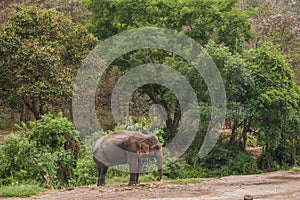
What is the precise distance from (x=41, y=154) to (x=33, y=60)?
247 inches

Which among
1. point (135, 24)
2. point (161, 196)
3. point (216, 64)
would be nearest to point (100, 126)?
point (135, 24)

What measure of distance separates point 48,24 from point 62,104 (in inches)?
151

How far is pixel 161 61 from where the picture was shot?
22203 millimetres

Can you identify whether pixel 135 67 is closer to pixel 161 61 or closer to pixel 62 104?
pixel 161 61

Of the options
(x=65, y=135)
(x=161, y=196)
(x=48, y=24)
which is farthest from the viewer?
(x=48, y=24)

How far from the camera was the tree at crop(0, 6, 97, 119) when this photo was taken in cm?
1948

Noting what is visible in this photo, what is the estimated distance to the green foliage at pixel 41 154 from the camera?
44.4 feet

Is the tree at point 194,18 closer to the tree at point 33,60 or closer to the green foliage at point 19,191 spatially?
the tree at point 33,60

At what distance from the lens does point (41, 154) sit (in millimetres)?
14078

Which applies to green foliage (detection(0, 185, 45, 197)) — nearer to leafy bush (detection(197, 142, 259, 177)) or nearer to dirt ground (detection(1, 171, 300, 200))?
dirt ground (detection(1, 171, 300, 200))

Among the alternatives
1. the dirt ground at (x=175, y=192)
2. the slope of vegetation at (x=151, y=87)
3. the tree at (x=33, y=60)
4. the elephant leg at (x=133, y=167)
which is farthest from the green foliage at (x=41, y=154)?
the tree at (x=33, y=60)

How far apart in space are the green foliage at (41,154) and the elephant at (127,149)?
2.17 meters

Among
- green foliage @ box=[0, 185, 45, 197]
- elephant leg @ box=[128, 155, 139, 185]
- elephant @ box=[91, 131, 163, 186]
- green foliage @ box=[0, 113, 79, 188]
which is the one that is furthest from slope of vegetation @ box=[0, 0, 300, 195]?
elephant leg @ box=[128, 155, 139, 185]

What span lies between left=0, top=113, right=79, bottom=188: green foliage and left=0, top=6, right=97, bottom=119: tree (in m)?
4.89
